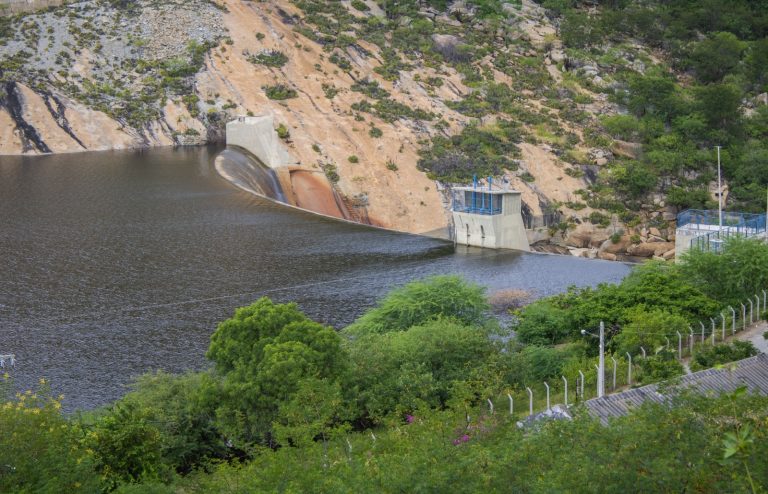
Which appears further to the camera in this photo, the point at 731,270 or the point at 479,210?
the point at 479,210

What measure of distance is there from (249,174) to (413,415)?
1769 inches

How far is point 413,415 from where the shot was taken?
29.7 metres

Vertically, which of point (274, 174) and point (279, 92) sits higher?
point (279, 92)

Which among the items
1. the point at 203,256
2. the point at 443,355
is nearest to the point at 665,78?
the point at 203,256

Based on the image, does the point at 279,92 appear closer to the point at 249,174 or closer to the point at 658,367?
the point at 249,174

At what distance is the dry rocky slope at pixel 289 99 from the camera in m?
74.2

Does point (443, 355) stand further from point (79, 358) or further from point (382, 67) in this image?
point (382, 67)

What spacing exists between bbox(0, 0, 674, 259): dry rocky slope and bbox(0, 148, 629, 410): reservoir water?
7992mm

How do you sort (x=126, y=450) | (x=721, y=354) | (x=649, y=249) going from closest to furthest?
(x=126, y=450), (x=721, y=354), (x=649, y=249)

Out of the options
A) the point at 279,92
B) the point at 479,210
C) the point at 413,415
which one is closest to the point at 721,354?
the point at 413,415

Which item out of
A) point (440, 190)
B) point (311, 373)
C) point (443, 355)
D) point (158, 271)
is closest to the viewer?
point (311, 373)

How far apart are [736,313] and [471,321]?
10286 millimetres

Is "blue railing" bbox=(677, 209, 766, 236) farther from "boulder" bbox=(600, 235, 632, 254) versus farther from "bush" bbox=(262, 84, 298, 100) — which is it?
"bush" bbox=(262, 84, 298, 100)

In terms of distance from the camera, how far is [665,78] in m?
89.2
